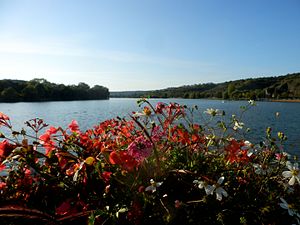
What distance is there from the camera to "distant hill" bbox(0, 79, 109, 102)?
87.8 meters

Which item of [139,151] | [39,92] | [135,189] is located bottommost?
[135,189]

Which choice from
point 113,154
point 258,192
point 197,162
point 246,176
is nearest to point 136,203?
point 113,154

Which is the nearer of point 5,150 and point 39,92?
point 5,150

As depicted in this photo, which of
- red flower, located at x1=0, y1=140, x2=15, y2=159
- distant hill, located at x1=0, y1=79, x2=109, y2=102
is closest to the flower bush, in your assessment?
red flower, located at x1=0, y1=140, x2=15, y2=159

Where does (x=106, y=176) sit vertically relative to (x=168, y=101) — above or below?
below

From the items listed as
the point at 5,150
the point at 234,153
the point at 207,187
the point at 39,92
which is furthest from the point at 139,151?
the point at 39,92

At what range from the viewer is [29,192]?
1.36m

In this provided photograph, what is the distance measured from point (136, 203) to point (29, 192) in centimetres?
59

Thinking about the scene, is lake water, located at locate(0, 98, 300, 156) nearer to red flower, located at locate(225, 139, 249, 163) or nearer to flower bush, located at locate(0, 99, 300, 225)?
flower bush, located at locate(0, 99, 300, 225)

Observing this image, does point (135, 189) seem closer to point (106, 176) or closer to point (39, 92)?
point (106, 176)

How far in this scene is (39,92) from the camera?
96.3 meters

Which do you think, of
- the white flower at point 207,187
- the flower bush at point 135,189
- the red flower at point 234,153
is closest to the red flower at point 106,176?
the flower bush at point 135,189

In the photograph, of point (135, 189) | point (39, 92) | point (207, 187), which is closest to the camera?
point (207, 187)

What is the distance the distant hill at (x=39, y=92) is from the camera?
288 feet
